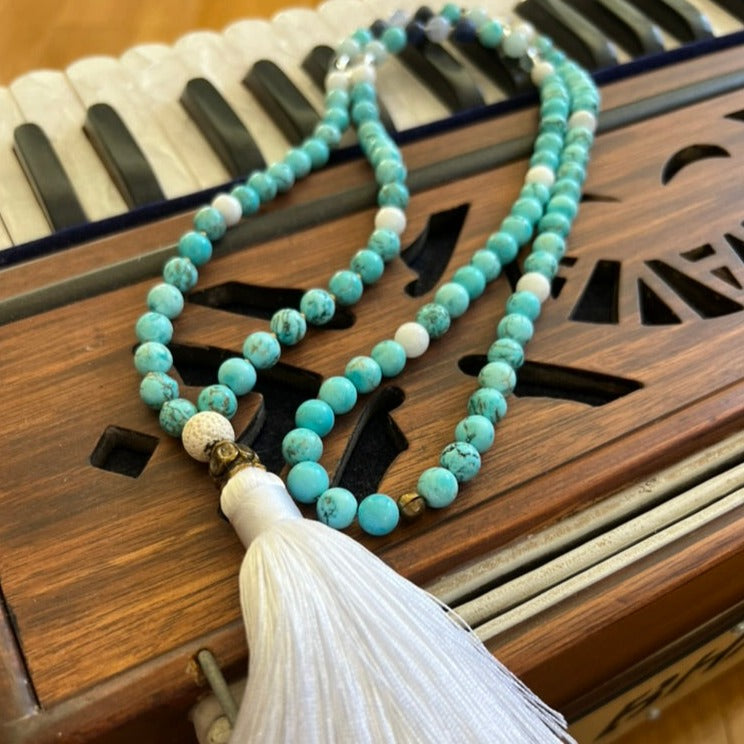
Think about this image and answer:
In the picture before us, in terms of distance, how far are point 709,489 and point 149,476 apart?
13.2 inches

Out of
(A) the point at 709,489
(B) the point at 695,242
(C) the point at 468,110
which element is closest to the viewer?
(A) the point at 709,489

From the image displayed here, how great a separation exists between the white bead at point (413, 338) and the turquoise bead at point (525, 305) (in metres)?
0.07

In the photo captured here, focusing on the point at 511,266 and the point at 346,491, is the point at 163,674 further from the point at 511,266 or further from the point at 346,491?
the point at 511,266

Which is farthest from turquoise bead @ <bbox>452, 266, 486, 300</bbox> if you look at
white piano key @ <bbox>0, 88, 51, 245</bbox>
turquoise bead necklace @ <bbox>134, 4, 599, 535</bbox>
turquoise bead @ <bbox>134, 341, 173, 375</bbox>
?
white piano key @ <bbox>0, 88, 51, 245</bbox>

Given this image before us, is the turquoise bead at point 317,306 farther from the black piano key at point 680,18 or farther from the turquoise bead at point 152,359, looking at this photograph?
the black piano key at point 680,18

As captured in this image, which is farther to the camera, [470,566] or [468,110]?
[468,110]

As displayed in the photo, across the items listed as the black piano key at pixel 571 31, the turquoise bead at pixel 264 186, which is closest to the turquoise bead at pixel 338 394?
the turquoise bead at pixel 264 186

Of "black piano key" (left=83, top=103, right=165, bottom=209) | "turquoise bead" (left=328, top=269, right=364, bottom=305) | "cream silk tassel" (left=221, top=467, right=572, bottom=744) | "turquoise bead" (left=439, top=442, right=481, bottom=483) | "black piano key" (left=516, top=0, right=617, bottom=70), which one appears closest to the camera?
"cream silk tassel" (left=221, top=467, right=572, bottom=744)

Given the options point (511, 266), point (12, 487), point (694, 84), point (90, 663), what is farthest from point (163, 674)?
point (694, 84)

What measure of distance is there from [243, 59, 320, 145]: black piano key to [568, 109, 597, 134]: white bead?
0.73ft

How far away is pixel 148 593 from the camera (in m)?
0.47

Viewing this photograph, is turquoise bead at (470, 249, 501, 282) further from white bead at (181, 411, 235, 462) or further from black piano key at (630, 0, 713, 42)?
black piano key at (630, 0, 713, 42)

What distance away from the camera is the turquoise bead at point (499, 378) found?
0.56 metres

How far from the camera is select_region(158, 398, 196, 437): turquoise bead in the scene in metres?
0.54
